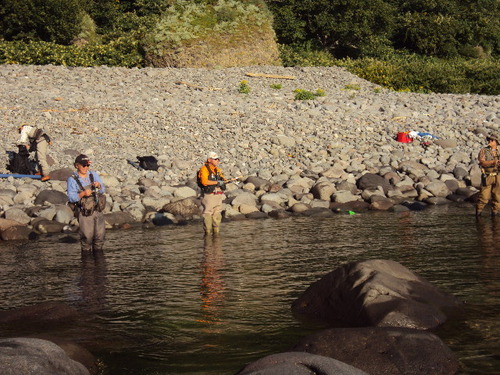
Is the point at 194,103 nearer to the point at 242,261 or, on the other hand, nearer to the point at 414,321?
the point at 242,261

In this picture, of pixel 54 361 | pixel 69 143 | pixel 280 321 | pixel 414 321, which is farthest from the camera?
pixel 69 143

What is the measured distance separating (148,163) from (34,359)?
16.0 meters

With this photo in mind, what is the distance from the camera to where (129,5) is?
134 feet

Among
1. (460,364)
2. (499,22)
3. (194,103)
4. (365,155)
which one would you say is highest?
(499,22)

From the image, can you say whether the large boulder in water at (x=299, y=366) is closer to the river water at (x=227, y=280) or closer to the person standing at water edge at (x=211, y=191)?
the river water at (x=227, y=280)

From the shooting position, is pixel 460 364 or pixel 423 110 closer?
pixel 460 364

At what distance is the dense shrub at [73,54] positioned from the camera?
31875mm

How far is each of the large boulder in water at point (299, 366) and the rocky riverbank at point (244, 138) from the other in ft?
39.1

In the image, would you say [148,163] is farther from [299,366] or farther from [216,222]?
[299,366]

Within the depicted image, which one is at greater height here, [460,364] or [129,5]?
[129,5]

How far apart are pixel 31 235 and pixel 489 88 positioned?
82.6 ft

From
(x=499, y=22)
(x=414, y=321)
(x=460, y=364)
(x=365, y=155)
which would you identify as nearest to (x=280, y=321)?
(x=414, y=321)

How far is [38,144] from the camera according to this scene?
19.8 m

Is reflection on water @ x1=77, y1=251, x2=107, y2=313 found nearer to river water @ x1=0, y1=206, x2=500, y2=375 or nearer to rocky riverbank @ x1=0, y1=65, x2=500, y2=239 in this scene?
river water @ x1=0, y1=206, x2=500, y2=375
